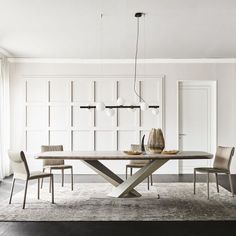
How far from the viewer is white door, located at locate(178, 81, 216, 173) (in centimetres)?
754

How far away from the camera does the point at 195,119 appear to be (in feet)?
24.8

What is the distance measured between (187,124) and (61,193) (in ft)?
11.4

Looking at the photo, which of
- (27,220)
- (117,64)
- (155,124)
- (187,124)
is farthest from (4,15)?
(187,124)

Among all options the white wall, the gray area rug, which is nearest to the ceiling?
the white wall

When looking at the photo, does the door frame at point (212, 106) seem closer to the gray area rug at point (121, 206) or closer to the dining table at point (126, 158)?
the gray area rug at point (121, 206)

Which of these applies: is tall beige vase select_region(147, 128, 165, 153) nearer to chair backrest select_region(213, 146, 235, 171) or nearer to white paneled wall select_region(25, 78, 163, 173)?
chair backrest select_region(213, 146, 235, 171)

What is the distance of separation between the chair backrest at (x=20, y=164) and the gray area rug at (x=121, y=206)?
0.42m

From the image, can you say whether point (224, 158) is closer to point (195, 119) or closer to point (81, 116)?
point (195, 119)

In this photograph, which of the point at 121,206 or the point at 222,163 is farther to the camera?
the point at 222,163

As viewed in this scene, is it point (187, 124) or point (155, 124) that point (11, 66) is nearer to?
point (155, 124)

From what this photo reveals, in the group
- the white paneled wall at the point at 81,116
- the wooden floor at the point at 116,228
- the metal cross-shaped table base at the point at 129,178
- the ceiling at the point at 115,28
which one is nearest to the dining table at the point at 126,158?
the metal cross-shaped table base at the point at 129,178

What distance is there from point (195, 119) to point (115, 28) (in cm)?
329

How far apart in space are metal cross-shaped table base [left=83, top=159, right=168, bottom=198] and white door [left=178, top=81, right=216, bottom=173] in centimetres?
286

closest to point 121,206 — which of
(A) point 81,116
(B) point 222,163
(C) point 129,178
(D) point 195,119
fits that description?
(C) point 129,178
